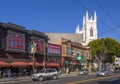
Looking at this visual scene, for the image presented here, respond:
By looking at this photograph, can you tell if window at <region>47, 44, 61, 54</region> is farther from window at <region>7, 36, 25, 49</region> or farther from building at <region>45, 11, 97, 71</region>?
window at <region>7, 36, 25, 49</region>

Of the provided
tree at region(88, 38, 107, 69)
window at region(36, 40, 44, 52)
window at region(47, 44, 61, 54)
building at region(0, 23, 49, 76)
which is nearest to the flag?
building at region(0, 23, 49, 76)

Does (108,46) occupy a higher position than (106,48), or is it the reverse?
(108,46)

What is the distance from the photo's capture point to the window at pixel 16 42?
182ft

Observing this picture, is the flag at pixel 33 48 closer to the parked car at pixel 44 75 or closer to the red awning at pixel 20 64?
the red awning at pixel 20 64

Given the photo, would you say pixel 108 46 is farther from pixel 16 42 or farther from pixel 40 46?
pixel 16 42

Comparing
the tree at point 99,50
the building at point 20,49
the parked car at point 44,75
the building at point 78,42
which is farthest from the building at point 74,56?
the parked car at point 44,75

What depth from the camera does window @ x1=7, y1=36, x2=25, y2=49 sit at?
5542 centimetres

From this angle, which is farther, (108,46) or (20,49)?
(108,46)

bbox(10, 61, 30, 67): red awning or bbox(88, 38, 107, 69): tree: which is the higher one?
bbox(88, 38, 107, 69): tree

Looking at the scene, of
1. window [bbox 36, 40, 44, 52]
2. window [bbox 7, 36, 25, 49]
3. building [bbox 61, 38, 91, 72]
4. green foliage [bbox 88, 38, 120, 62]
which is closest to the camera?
window [bbox 7, 36, 25, 49]

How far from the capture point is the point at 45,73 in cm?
4506

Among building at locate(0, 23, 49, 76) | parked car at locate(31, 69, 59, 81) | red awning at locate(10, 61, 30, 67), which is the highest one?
building at locate(0, 23, 49, 76)

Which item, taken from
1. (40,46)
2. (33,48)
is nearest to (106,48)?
(40,46)

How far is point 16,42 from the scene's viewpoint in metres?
57.2
